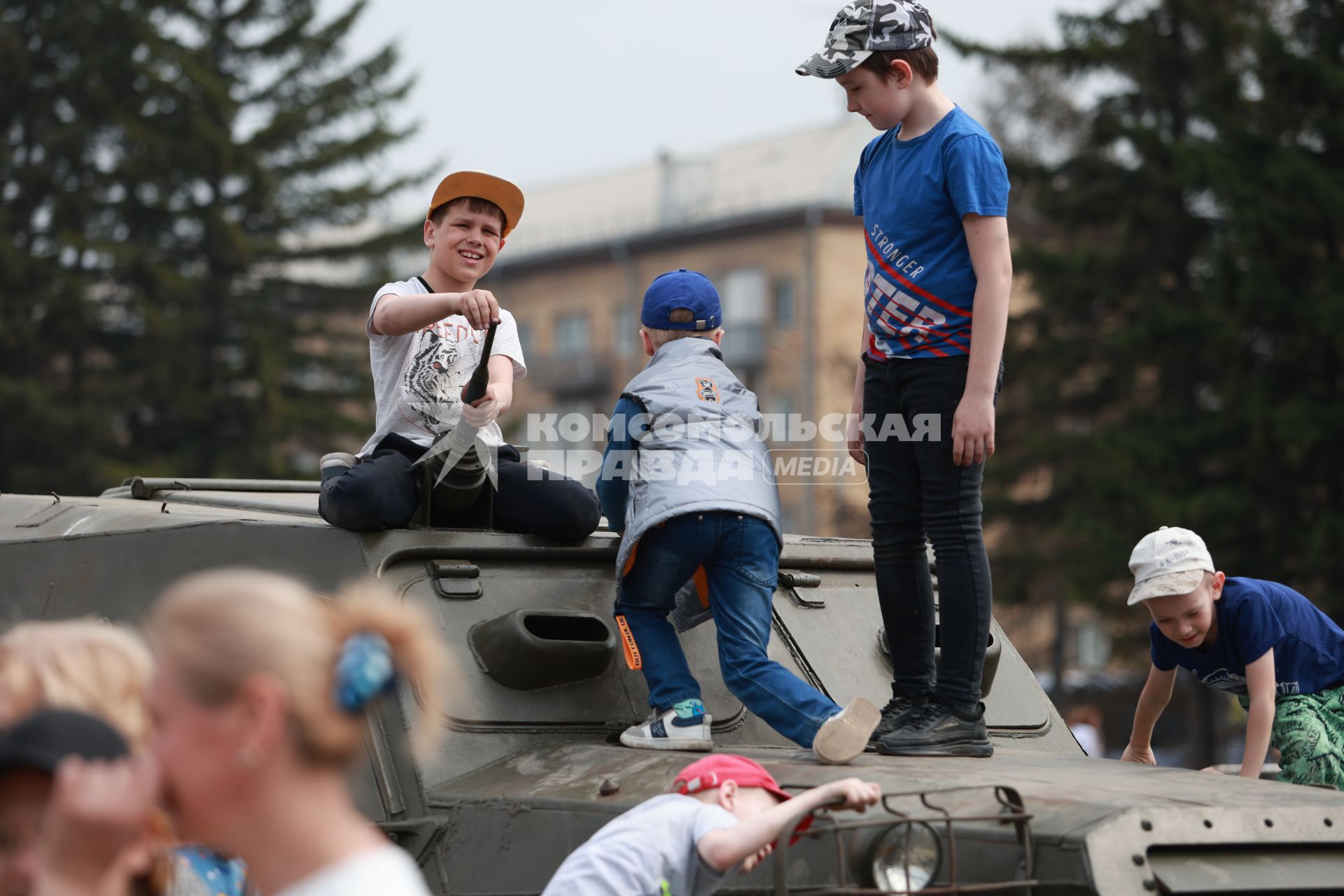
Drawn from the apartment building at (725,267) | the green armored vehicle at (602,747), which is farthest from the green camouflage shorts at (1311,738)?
the apartment building at (725,267)

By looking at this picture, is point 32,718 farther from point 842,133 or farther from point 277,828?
point 842,133

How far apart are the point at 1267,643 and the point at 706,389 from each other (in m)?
1.73

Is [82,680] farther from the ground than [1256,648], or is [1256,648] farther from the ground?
[82,680]

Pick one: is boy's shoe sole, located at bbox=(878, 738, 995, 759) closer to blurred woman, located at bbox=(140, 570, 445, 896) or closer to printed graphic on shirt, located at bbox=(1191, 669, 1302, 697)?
printed graphic on shirt, located at bbox=(1191, 669, 1302, 697)

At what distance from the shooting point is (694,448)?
15.8 feet

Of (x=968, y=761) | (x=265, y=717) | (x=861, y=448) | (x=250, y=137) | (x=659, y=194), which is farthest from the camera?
(x=659, y=194)

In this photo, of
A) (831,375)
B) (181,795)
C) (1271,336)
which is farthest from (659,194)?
(181,795)

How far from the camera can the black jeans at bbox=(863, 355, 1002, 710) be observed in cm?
459

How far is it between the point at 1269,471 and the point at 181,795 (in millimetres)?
17776

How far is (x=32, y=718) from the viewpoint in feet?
6.89

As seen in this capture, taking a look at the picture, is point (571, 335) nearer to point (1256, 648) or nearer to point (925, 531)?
point (1256, 648)

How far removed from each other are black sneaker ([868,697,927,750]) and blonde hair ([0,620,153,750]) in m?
2.57

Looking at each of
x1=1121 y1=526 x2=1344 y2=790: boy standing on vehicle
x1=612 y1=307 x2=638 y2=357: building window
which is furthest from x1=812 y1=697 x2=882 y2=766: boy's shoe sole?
x1=612 y1=307 x2=638 y2=357: building window

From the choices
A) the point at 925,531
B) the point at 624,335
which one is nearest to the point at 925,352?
the point at 925,531
